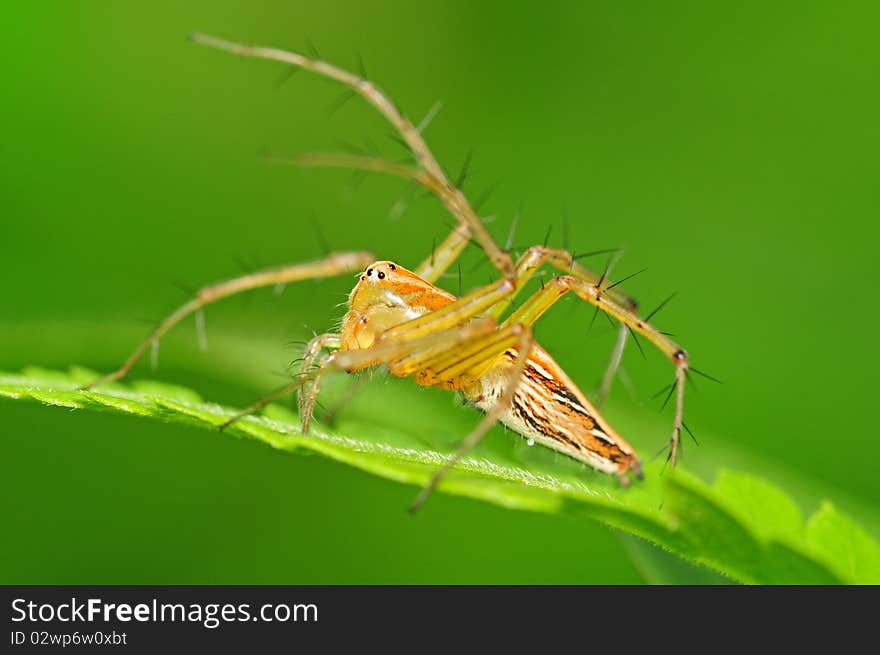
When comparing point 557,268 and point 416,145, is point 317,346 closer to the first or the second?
point 416,145

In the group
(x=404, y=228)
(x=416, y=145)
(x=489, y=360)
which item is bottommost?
(x=489, y=360)

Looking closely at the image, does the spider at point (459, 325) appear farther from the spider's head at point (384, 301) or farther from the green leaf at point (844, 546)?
the green leaf at point (844, 546)

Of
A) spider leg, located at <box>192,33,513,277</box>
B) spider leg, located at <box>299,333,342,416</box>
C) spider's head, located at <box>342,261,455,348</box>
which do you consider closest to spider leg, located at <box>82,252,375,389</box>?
spider's head, located at <box>342,261,455,348</box>

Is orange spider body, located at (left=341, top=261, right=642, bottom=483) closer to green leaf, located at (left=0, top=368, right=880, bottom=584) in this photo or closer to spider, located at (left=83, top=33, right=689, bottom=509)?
spider, located at (left=83, top=33, right=689, bottom=509)

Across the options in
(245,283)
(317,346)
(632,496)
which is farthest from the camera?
(317,346)

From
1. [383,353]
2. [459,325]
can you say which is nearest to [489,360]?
[459,325]

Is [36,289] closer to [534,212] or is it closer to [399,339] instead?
[399,339]

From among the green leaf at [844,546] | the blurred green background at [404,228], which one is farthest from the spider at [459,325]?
the green leaf at [844,546]
